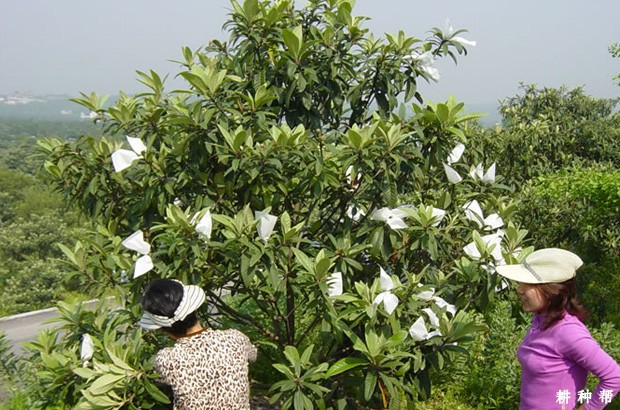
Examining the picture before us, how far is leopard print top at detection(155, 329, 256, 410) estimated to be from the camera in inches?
82.7

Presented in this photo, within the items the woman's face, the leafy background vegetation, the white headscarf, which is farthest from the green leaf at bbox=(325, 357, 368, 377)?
the woman's face

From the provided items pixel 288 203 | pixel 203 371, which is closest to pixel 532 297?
pixel 203 371

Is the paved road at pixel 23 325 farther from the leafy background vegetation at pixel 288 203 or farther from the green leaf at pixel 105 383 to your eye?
the green leaf at pixel 105 383

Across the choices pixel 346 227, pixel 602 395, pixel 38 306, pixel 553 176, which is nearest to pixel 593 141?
pixel 553 176

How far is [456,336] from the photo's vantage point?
2.52 m

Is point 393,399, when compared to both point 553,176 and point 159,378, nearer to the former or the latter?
point 159,378

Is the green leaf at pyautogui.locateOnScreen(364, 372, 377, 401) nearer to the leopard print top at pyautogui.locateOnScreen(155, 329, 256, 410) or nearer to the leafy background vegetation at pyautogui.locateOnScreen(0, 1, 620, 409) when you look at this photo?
the leafy background vegetation at pyautogui.locateOnScreen(0, 1, 620, 409)

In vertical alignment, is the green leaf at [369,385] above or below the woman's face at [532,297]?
below

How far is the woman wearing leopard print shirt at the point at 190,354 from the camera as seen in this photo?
2072 millimetres

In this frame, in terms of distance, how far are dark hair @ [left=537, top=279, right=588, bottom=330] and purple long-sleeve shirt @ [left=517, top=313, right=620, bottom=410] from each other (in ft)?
0.07

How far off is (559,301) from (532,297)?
0.28ft

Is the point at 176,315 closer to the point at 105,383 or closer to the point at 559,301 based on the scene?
the point at 105,383

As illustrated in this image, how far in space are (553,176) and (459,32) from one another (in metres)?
Answer: 3.46

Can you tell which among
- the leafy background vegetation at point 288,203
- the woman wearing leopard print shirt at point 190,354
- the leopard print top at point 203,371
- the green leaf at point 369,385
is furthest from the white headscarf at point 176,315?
the green leaf at point 369,385
